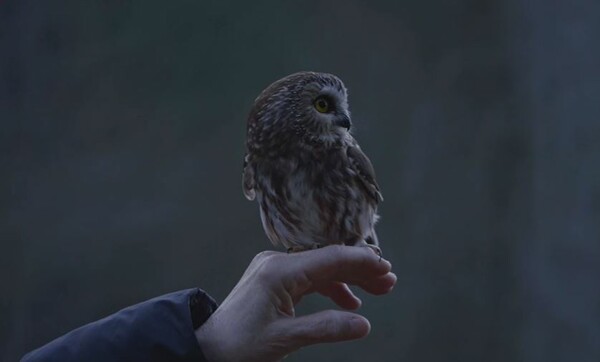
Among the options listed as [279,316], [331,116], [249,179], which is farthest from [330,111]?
[279,316]

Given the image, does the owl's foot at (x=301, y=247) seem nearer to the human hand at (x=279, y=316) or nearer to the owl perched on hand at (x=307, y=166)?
the owl perched on hand at (x=307, y=166)

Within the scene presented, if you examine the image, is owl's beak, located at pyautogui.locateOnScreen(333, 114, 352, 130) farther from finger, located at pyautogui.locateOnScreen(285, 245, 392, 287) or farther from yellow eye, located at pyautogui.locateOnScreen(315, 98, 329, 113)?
finger, located at pyautogui.locateOnScreen(285, 245, 392, 287)

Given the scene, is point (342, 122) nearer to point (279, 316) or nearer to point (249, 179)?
point (249, 179)

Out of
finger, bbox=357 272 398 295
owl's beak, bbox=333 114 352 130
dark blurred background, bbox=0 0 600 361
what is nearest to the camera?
finger, bbox=357 272 398 295

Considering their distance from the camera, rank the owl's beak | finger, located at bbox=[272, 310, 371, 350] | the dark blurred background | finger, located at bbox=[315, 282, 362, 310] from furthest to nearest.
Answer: the dark blurred background < the owl's beak < finger, located at bbox=[315, 282, 362, 310] < finger, located at bbox=[272, 310, 371, 350]

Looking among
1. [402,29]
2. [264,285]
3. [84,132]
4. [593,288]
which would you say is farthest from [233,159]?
[264,285]

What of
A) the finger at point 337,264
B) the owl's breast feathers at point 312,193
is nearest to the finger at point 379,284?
the finger at point 337,264

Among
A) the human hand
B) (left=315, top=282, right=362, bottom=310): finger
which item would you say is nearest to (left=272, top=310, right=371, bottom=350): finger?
the human hand

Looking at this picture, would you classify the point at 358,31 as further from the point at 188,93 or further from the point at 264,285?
the point at 264,285
